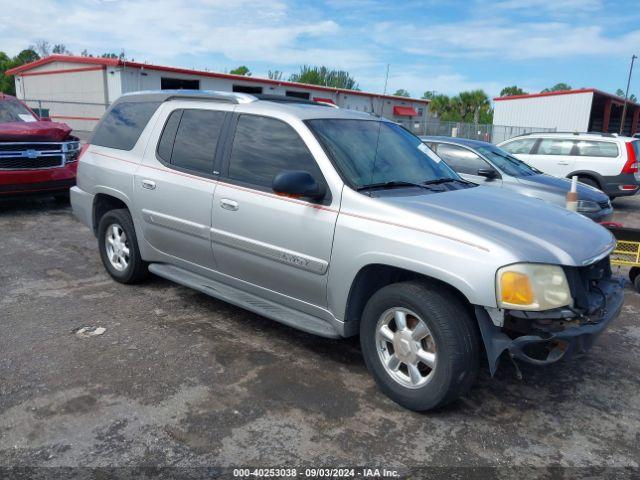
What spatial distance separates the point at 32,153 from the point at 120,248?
175 inches

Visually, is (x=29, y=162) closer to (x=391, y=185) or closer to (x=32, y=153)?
(x=32, y=153)

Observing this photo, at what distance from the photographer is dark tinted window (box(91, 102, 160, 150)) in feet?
17.0

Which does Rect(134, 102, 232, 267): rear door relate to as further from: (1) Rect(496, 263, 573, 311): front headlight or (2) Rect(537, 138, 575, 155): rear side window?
(2) Rect(537, 138, 575, 155): rear side window

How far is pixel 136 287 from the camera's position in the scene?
546 cm

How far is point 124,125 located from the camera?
540 centimetres

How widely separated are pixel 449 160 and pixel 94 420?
275 inches

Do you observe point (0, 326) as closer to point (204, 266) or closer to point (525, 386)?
point (204, 266)

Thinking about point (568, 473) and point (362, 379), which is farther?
point (362, 379)

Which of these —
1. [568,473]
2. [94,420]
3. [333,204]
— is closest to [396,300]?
[333,204]

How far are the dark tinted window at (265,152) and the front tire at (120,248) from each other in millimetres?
1560

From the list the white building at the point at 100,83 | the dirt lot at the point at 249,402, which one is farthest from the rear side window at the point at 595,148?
the white building at the point at 100,83

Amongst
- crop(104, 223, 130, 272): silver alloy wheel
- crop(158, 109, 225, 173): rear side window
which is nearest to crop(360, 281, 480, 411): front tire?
crop(158, 109, 225, 173): rear side window

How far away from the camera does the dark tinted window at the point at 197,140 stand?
176 inches

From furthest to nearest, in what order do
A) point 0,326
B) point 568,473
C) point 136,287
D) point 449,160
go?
point 449,160 → point 136,287 → point 0,326 → point 568,473
